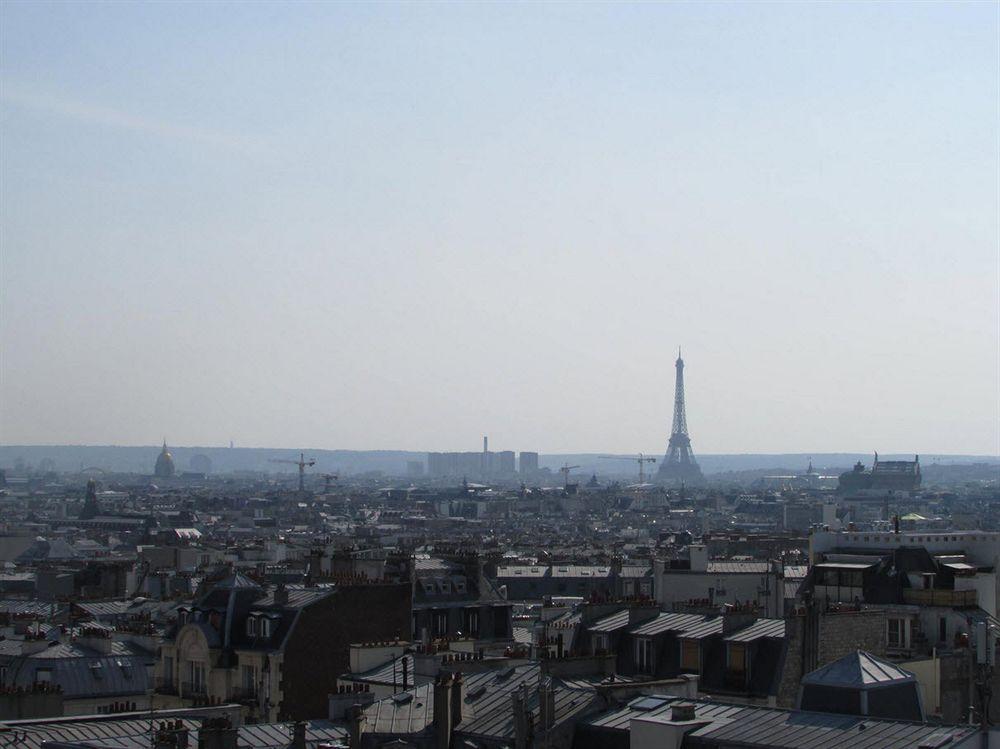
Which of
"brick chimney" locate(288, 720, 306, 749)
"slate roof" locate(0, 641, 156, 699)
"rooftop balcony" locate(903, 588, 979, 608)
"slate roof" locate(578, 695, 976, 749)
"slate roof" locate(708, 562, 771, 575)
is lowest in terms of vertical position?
"slate roof" locate(0, 641, 156, 699)

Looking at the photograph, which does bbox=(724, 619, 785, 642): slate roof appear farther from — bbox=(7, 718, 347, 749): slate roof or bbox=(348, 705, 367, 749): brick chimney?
bbox=(348, 705, 367, 749): brick chimney

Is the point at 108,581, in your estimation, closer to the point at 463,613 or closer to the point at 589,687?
the point at 463,613

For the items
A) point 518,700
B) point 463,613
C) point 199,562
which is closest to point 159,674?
point 463,613

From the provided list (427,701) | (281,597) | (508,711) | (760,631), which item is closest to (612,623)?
(760,631)

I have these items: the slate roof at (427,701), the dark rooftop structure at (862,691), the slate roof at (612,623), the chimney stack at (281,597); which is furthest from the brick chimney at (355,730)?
the chimney stack at (281,597)

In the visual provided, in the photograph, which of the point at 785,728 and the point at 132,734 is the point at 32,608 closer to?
the point at 132,734

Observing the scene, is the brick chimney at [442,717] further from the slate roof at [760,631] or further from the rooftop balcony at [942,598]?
the rooftop balcony at [942,598]

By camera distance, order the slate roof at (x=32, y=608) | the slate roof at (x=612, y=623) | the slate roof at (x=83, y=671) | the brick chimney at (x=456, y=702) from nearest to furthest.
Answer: the brick chimney at (x=456, y=702) → the slate roof at (x=612, y=623) → the slate roof at (x=83, y=671) → the slate roof at (x=32, y=608)

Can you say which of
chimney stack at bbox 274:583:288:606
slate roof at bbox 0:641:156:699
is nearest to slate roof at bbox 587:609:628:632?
chimney stack at bbox 274:583:288:606
